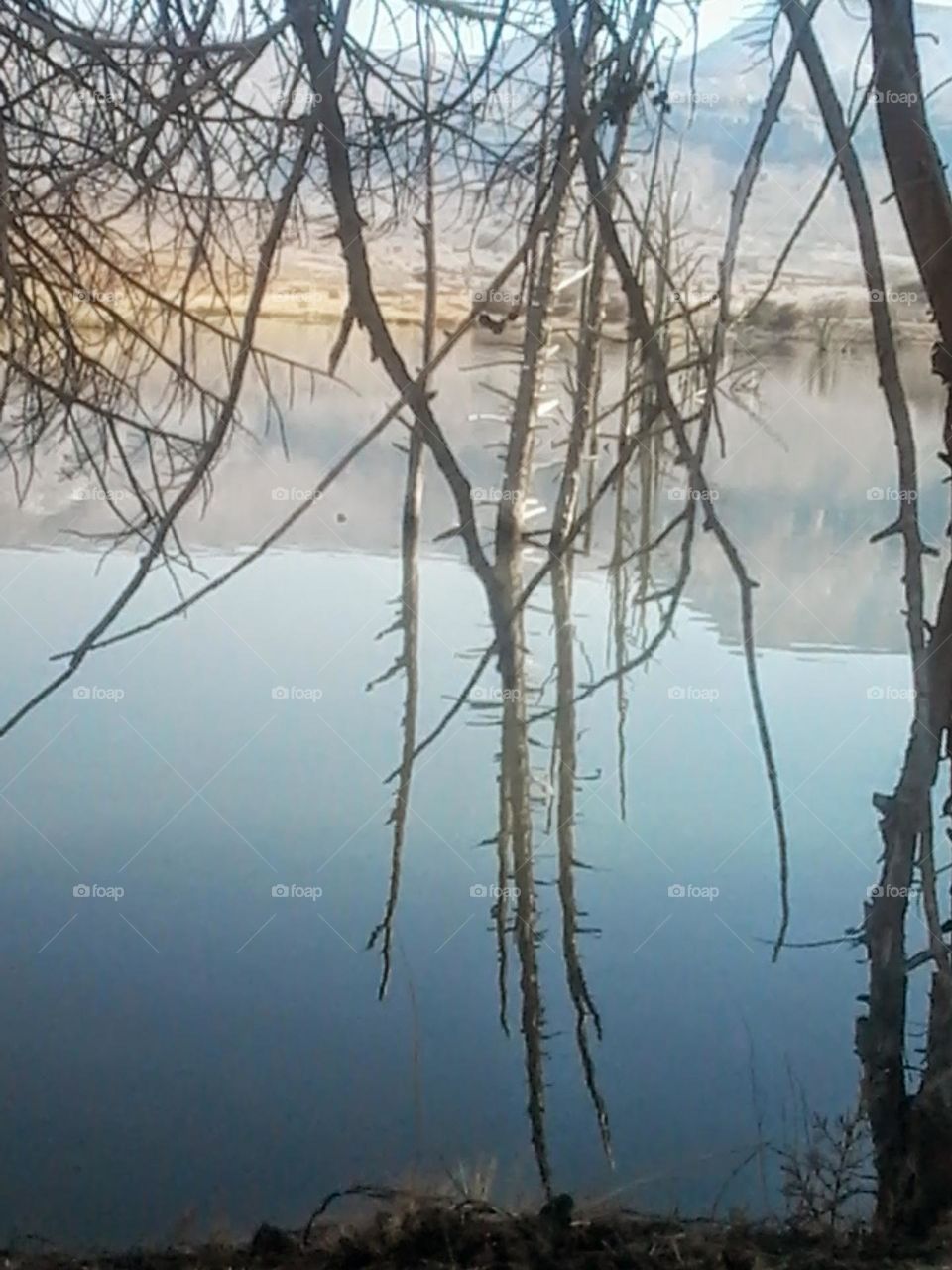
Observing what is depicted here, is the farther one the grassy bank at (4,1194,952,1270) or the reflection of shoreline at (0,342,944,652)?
→ the reflection of shoreline at (0,342,944,652)

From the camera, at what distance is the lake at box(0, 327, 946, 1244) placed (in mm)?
1214

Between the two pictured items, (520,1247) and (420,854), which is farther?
(420,854)

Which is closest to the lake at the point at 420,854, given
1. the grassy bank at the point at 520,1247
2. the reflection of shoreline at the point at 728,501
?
the reflection of shoreline at the point at 728,501

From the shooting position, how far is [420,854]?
1.34 meters

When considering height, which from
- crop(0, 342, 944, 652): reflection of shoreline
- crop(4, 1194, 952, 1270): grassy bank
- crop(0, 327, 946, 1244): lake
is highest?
crop(0, 342, 944, 652): reflection of shoreline

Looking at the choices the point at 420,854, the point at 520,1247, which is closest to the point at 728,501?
the point at 420,854

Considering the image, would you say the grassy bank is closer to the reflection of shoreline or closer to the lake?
the lake

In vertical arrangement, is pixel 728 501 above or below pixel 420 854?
above

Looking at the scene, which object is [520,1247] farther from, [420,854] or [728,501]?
[728,501]

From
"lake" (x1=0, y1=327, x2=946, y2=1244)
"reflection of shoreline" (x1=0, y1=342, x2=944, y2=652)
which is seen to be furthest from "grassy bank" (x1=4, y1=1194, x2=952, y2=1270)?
"reflection of shoreline" (x1=0, y1=342, x2=944, y2=652)

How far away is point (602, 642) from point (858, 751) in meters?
0.31

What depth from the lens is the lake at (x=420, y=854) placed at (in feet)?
3.98

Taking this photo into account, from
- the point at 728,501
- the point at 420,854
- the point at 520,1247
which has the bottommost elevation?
the point at 520,1247

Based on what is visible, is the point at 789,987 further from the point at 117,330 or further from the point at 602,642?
the point at 117,330
